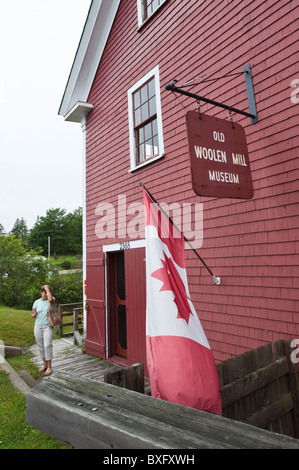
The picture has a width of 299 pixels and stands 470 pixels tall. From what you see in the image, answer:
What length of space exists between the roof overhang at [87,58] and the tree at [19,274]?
1277 cm

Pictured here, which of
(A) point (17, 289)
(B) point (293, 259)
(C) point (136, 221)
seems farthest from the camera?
(A) point (17, 289)

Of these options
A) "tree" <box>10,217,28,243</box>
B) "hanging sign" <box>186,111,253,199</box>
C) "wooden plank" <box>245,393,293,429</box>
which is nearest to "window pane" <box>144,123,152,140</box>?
"hanging sign" <box>186,111,253,199</box>

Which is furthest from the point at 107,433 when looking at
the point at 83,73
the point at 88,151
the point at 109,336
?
the point at 83,73

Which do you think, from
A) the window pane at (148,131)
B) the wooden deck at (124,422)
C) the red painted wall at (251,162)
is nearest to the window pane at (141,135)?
the window pane at (148,131)

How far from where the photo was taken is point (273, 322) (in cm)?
389

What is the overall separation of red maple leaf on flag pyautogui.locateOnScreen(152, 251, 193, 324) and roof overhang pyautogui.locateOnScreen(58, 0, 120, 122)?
7.20 m

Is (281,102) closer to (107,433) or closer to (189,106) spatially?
(189,106)

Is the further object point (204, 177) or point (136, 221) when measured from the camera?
point (136, 221)

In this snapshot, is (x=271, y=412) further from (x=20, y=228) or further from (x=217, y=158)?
(x=20, y=228)

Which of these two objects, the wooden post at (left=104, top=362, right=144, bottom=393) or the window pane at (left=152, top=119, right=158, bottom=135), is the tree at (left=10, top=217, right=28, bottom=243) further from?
the wooden post at (left=104, top=362, right=144, bottom=393)

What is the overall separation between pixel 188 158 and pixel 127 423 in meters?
4.52

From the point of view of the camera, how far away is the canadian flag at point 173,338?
7.23 ft

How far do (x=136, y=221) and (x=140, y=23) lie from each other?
14.0ft

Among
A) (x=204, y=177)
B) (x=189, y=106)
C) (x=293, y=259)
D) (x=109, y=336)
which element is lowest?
(x=109, y=336)
